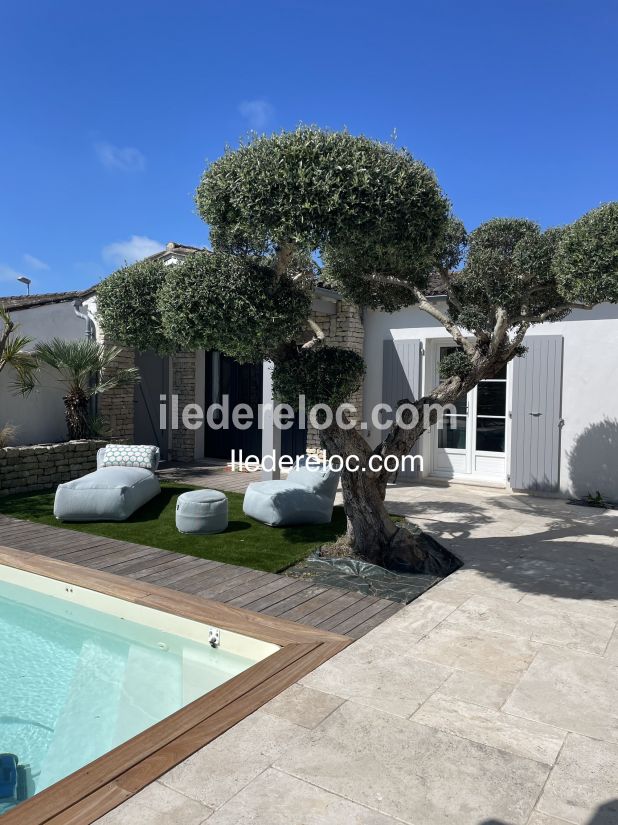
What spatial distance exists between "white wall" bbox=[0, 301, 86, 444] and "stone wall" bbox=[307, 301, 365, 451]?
4.65 meters

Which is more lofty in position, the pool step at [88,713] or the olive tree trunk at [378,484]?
the olive tree trunk at [378,484]

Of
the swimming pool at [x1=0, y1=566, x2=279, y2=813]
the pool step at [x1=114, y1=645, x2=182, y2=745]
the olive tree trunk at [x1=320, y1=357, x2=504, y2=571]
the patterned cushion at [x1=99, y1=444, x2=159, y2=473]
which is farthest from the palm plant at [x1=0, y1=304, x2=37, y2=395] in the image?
the pool step at [x1=114, y1=645, x2=182, y2=745]

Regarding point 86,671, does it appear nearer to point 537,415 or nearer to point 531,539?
point 531,539

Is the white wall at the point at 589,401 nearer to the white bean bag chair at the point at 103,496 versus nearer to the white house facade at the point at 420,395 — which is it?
the white house facade at the point at 420,395

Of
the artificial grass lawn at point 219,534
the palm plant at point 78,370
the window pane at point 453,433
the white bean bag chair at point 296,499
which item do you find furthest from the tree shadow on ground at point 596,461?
the palm plant at point 78,370

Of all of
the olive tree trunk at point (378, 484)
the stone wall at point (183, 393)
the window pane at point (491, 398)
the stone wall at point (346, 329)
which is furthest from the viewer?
the stone wall at point (183, 393)

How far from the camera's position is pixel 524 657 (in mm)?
3740

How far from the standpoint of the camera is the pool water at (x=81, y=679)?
3.21 meters

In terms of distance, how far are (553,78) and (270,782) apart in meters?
9.88

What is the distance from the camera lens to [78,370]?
10.1m

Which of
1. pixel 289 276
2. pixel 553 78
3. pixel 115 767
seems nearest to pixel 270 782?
pixel 115 767

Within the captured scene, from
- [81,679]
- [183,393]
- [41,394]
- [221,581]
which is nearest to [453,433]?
[183,393]

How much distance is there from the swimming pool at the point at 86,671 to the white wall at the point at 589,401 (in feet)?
21.7

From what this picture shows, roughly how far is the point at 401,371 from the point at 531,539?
4369 mm
